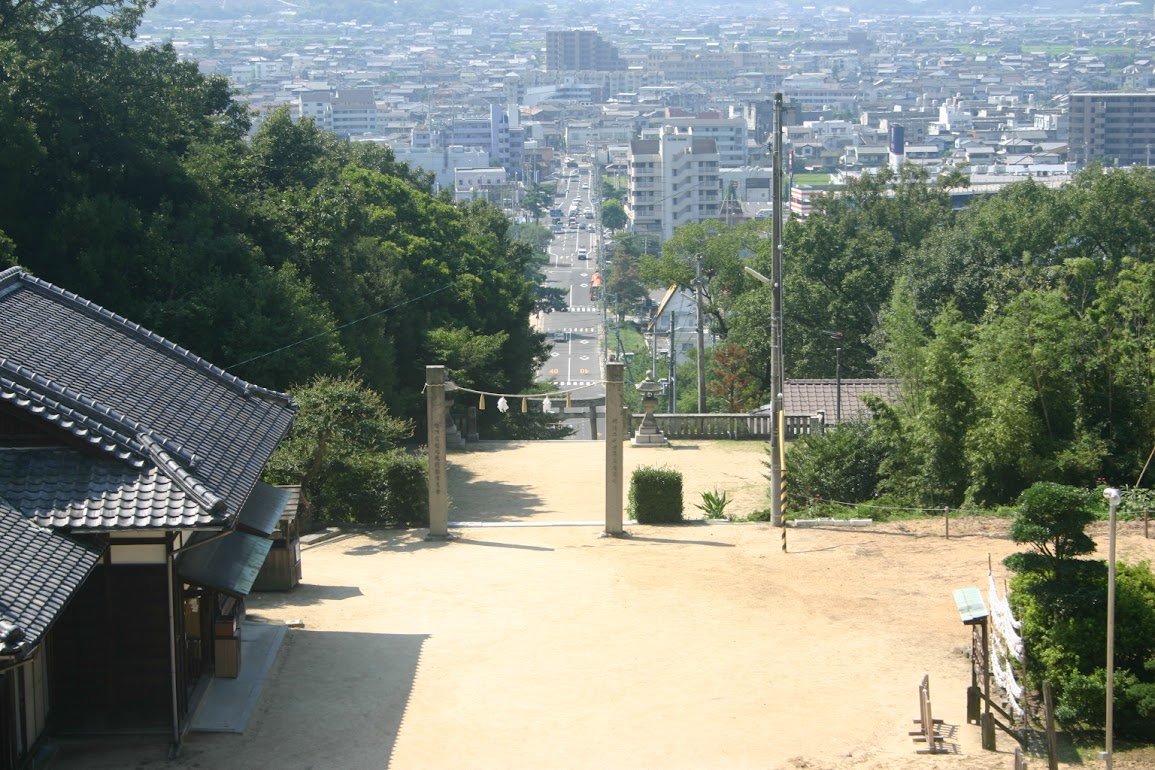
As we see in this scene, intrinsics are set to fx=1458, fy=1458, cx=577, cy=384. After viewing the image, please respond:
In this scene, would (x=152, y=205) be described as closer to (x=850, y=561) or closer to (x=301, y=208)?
(x=301, y=208)

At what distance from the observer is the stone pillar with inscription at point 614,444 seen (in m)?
22.8

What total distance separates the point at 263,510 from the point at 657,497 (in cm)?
908

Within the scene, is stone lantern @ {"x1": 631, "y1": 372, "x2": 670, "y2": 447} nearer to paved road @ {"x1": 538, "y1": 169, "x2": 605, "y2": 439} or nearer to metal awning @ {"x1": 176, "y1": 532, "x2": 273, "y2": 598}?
paved road @ {"x1": 538, "y1": 169, "x2": 605, "y2": 439}

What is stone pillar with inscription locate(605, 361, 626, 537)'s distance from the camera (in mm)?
22812

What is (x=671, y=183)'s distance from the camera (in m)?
161

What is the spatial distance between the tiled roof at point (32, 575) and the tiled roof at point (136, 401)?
11.0 inches

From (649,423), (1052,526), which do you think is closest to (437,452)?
(1052,526)

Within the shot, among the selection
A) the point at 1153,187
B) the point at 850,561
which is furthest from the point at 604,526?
the point at 1153,187

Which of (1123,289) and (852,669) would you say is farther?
(1123,289)

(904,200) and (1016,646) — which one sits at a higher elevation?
(904,200)

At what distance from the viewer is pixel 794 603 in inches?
738

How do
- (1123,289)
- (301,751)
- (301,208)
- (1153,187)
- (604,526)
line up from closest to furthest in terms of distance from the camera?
1. (301,751)
2. (604,526)
3. (1123,289)
4. (301,208)
5. (1153,187)

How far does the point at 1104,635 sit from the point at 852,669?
297 centimetres

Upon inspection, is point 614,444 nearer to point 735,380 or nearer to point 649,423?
point 649,423
